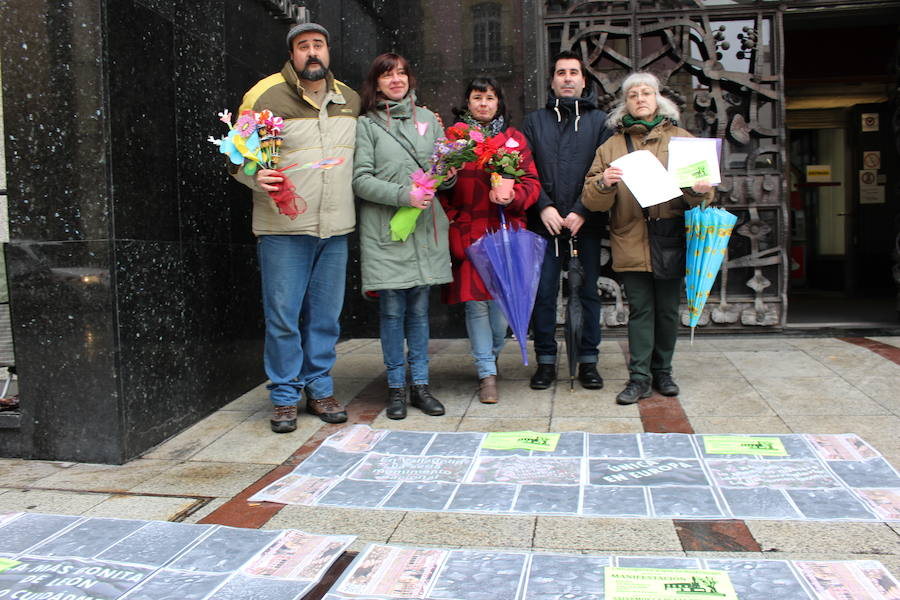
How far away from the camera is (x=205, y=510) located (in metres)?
3.10

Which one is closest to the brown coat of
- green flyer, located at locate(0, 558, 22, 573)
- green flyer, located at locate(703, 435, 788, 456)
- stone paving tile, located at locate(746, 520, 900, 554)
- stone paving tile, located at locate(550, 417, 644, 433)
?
stone paving tile, located at locate(550, 417, 644, 433)

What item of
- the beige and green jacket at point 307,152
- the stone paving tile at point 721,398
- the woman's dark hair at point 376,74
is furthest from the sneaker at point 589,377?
the woman's dark hair at point 376,74

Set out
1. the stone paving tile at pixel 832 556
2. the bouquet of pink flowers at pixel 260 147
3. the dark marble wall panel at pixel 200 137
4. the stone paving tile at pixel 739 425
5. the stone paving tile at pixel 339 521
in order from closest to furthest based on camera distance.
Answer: the stone paving tile at pixel 832 556
the stone paving tile at pixel 339 521
the bouquet of pink flowers at pixel 260 147
the stone paving tile at pixel 739 425
the dark marble wall panel at pixel 200 137

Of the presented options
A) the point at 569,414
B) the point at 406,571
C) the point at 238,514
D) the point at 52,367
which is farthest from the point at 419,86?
the point at 406,571

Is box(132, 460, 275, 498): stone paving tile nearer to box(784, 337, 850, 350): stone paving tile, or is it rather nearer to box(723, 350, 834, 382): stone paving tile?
box(723, 350, 834, 382): stone paving tile

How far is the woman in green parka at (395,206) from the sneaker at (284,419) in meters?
0.51

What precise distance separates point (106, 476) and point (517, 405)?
2139 mm

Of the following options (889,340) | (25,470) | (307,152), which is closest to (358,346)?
(307,152)

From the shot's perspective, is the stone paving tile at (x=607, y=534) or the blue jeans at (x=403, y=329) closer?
the stone paving tile at (x=607, y=534)

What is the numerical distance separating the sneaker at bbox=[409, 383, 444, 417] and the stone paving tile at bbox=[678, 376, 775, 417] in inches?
52.8

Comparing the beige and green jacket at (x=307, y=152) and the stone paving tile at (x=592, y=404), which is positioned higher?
the beige and green jacket at (x=307, y=152)

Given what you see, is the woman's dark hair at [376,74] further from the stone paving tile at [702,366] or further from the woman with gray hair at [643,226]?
the stone paving tile at [702,366]

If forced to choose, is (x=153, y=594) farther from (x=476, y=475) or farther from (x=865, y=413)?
(x=865, y=413)

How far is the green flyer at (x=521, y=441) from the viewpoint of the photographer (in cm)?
365
